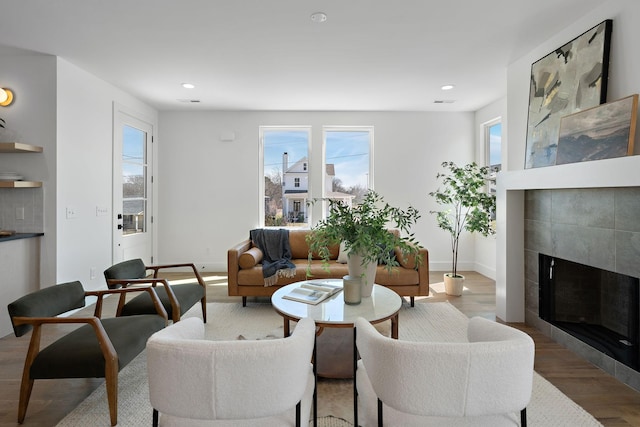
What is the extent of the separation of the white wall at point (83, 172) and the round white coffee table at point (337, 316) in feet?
8.14

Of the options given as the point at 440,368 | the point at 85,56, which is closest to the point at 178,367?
the point at 440,368

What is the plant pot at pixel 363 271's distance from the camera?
7.94 ft

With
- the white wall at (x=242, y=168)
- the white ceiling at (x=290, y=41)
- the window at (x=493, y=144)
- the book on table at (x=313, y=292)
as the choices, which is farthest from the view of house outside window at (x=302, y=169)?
the book on table at (x=313, y=292)

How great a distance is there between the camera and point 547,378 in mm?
2250

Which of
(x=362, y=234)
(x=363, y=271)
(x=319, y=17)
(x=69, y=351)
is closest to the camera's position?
(x=69, y=351)

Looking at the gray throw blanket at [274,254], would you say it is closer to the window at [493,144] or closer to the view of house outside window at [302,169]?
the view of house outside window at [302,169]

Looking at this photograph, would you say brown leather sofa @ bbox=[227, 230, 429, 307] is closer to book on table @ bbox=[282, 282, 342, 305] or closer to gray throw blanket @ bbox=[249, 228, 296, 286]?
gray throw blanket @ bbox=[249, 228, 296, 286]

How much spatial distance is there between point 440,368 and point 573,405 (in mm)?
1563

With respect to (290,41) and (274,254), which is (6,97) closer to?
(290,41)

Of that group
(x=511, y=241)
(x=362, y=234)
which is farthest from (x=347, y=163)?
(x=362, y=234)

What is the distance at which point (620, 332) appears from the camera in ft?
7.73

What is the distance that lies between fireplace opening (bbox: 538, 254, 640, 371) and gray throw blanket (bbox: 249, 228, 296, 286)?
7.95ft

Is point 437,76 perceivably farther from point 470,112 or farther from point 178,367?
point 178,367

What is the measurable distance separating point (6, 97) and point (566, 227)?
5300 millimetres
